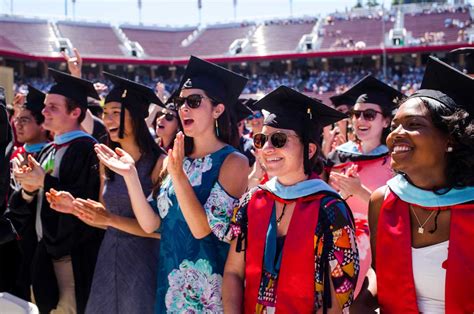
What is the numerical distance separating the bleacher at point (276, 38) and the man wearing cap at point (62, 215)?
43.9 meters

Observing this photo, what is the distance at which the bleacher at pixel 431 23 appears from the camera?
4528 cm

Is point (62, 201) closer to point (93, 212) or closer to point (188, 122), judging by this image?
point (93, 212)

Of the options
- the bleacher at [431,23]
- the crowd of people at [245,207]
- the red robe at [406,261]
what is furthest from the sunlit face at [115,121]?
the bleacher at [431,23]

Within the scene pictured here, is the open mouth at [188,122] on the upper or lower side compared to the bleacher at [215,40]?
lower

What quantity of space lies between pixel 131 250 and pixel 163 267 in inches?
20.2

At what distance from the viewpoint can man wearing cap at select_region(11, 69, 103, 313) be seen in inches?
162

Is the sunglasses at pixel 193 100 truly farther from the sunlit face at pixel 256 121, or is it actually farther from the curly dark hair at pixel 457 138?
the sunlit face at pixel 256 121

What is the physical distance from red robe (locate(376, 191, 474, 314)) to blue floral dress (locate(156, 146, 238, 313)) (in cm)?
85

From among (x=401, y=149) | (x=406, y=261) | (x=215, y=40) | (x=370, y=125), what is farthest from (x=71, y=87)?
(x=215, y=40)

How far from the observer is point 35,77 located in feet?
152

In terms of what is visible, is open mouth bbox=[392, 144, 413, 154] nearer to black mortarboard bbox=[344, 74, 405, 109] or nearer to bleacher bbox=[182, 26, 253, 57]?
black mortarboard bbox=[344, 74, 405, 109]

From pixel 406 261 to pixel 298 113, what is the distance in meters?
0.88

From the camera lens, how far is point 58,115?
4.50 meters

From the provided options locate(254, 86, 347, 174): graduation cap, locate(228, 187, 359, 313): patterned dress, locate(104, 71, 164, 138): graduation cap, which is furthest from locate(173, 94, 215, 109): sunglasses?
locate(228, 187, 359, 313): patterned dress
